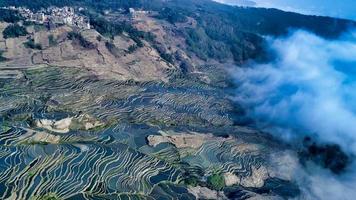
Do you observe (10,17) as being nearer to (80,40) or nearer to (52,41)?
(52,41)

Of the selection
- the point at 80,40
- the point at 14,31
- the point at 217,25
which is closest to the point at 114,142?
the point at 80,40

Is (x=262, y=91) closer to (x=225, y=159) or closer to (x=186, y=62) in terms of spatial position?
(x=186, y=62)

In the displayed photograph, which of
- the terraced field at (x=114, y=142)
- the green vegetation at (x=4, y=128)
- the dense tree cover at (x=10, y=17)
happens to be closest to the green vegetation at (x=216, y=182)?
the terraced field at (x=114, y=142)

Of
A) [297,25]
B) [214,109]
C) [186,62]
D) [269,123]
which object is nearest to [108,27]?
[186,62]

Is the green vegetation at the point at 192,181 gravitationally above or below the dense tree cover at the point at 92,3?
above

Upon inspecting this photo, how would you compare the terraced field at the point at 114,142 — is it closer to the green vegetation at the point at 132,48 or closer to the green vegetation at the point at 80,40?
the green vegetation at the point at 80,40

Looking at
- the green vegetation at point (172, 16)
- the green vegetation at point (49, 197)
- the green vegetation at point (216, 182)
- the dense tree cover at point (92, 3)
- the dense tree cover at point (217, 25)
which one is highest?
the green vegetation at point (49, 197)
